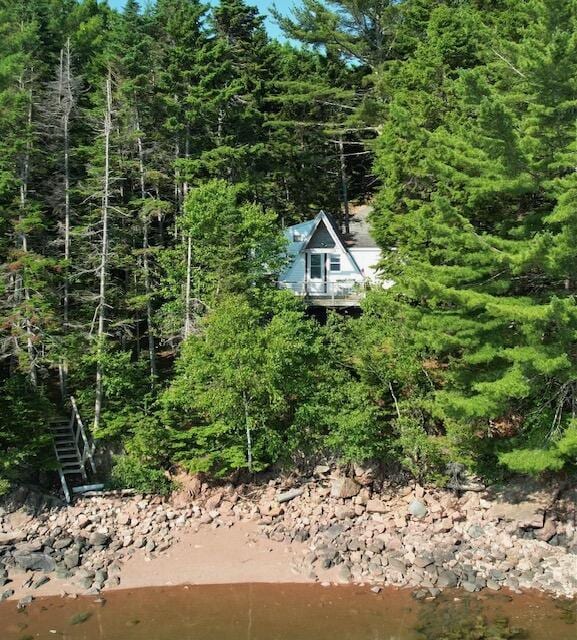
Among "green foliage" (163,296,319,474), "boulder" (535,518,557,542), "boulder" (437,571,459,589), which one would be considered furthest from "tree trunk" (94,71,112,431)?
"boulder" (535,518,557,542)

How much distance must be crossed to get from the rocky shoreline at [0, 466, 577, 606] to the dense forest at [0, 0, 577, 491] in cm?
95

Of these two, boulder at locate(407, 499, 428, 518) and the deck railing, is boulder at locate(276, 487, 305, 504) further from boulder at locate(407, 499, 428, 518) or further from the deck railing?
the deck railing

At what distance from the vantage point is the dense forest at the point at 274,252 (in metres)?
14.9

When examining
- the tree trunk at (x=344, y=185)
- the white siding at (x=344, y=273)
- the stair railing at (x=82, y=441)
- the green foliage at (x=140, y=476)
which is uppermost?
the tree trunk at (x=344, y=185)

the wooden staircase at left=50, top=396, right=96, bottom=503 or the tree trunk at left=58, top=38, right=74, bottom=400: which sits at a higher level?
the tree trunk at left=58, top=38, right=74, bottom=400

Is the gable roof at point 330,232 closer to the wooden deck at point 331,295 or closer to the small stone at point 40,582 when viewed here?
the wooden deck at point 331,295

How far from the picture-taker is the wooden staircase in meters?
20.1

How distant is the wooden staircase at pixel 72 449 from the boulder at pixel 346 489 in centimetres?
838

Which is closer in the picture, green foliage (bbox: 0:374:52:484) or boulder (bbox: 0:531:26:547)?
boulder (bbox: 0:531:26:547)

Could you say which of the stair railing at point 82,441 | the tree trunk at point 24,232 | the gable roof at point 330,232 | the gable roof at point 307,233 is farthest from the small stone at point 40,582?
the gable roof at point 307,233

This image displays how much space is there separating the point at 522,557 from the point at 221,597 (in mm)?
8293

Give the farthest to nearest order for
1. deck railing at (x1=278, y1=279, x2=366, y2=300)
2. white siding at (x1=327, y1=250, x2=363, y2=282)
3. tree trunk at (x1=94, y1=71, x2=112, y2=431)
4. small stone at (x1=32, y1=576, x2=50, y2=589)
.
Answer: white siding at (x1=327, y1=250, x2=363, y2=282) → deck railing at (x1=278, y1=279, x2=366, y2=300) → tree trunk at (x1=94, y1=71, x2=112, y2=431) → small stone at (x1=32, y1=576, x2=50, y2=589)

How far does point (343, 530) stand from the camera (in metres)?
17.7

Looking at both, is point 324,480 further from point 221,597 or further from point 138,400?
point 138,400
